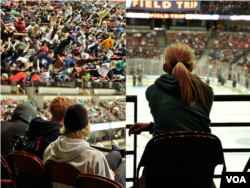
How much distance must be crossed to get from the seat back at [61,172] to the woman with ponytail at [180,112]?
11.2 inches

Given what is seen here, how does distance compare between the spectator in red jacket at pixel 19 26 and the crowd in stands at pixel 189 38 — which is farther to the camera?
the crowd in stands at pixel 189 38

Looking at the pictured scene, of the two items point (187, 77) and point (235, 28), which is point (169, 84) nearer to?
point (187, 77)

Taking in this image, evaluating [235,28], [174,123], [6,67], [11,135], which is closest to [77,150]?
[174,123]

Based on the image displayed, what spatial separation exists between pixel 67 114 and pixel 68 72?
4.12ft

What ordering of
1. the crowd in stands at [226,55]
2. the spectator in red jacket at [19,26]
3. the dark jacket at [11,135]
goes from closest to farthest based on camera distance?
1. the dark jacket at [11,135]
2. the spectator in red jacket at [19,26]
3. the crowd in stands at [226,55]

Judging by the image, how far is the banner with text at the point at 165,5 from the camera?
14930mm

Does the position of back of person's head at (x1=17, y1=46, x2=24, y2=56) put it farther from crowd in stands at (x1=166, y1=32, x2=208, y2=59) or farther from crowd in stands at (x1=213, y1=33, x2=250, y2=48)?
crowd in stands at (x1=213, y1=33, x2=250, y2=48)

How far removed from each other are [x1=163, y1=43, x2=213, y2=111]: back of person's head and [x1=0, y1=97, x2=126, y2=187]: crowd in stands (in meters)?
0.43

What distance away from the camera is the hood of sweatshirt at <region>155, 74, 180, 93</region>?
2.65 feet

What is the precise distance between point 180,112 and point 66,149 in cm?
50

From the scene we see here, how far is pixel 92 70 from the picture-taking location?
221 cm

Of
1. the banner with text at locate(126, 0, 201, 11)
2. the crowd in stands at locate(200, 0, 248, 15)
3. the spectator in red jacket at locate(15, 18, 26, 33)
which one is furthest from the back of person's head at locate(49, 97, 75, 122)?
the crowd in stands at locate(200, 0, 248, 15)

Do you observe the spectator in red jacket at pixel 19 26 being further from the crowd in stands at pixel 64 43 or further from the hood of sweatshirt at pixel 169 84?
the hood of sweatshirt at pixel 169 84

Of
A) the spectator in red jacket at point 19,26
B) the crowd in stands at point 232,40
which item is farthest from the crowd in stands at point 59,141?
the crowd in stands at point 232,40
